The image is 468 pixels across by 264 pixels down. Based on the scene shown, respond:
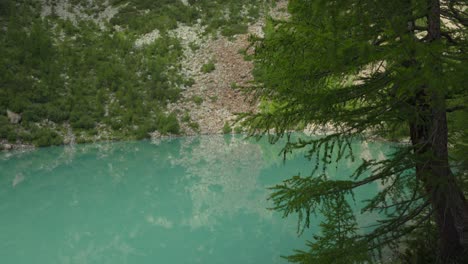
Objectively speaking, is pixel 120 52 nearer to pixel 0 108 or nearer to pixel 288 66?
pixel 0 108

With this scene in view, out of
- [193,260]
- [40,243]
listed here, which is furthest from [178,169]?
[193,260]

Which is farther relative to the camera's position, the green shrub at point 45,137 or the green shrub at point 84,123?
the green shrub at point 84,123

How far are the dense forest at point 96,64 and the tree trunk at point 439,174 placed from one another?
22530 mm

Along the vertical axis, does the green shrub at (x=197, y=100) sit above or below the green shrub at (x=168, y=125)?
above

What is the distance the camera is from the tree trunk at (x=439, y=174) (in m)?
3.59

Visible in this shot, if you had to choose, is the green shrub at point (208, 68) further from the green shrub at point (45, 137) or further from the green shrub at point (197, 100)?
the green shrub at point (45, 137)

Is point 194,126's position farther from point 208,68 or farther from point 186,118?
point 208,68

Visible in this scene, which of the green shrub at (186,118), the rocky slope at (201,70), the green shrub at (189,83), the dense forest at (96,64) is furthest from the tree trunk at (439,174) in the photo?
the green shrub at (189,83)

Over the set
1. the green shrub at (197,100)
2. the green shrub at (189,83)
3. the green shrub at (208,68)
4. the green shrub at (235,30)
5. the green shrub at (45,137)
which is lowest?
the green shrub at (45,137)

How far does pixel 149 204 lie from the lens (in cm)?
1298

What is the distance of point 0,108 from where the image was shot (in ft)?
78.6

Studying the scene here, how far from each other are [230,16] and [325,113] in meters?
34.8

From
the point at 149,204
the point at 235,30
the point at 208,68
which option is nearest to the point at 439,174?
the point at 149,204

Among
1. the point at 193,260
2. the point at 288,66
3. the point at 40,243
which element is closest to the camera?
the point at 288,66
